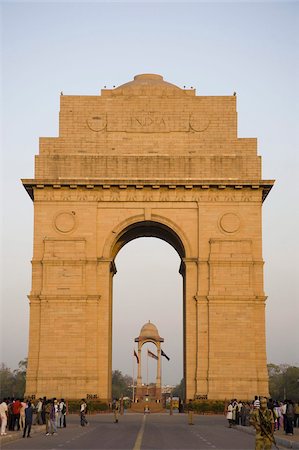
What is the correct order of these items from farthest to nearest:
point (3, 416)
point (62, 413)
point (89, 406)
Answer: point (89, 406) → point (62, 413) → point (3, 416)

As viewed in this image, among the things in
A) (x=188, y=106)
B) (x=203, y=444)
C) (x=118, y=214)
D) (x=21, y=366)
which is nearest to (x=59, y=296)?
(x=118, y=214)

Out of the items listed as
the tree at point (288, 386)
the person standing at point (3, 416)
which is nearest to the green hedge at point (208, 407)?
the person standing at point (3, 416)

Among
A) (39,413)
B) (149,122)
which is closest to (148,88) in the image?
(149,122)

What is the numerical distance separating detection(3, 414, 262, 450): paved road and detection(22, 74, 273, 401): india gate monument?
805 centimetres

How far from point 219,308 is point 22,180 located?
1380 cm

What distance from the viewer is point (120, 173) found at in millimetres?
49594

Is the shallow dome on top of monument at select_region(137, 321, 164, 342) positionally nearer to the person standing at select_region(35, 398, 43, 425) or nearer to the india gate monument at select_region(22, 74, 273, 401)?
the india gate monument at select_region(22, 74, 273, 401)

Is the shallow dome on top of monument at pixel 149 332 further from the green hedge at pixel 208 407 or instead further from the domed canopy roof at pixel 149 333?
the green hedge at pixel 208 407

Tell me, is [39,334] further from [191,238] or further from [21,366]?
[21,366]

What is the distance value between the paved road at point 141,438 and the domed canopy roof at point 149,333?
4500 centimetres

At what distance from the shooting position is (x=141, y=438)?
28.6m

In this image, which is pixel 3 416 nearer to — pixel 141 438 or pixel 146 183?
pixel 141 438

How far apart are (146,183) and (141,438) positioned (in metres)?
22.7

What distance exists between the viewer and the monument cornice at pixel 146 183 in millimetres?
48875
